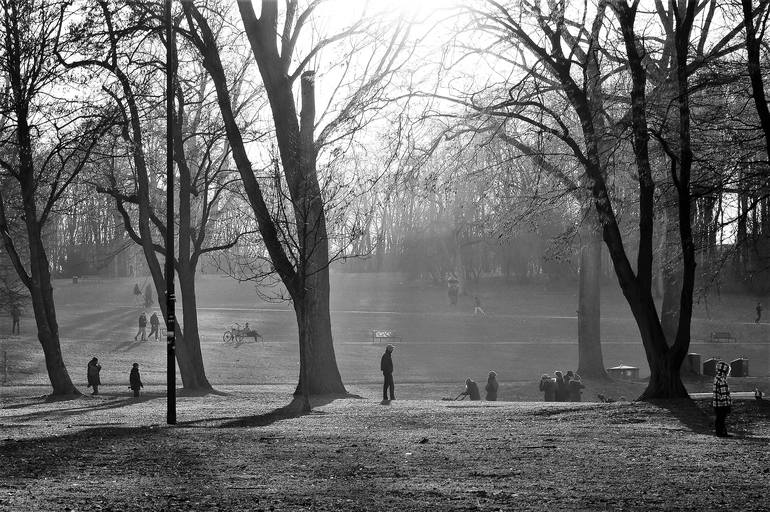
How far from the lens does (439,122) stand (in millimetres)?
20062

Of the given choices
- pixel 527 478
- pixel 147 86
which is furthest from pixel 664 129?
pixel 147 86

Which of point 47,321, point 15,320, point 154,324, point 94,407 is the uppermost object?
point 47,321

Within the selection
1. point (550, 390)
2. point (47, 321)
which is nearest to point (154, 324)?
point (47, 321)

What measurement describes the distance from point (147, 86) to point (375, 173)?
302 inches

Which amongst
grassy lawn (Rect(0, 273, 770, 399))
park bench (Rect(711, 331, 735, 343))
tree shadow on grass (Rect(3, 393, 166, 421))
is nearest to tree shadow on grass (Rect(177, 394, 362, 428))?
tree shadow on grass (Rect(3, 393, 166, 421))

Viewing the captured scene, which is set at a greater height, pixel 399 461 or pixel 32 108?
pixel 32 108

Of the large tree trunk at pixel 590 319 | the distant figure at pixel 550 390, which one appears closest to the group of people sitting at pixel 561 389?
the distant figure at pixel 550 390

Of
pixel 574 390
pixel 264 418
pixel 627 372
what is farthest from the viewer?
pixel 627 372

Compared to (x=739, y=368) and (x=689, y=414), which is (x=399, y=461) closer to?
(x=689, y=414)

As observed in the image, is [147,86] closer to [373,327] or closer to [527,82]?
[527,82]

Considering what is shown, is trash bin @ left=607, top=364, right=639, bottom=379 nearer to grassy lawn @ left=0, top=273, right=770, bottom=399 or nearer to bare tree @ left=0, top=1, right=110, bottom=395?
grassy lawn @ left=0, top=273, right=770, bottom=399

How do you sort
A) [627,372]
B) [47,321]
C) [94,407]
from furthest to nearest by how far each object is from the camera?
[627,372]
[47,321]
[94,407]

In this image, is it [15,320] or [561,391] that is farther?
[15,320]

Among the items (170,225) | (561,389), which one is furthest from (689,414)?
(170,225)
